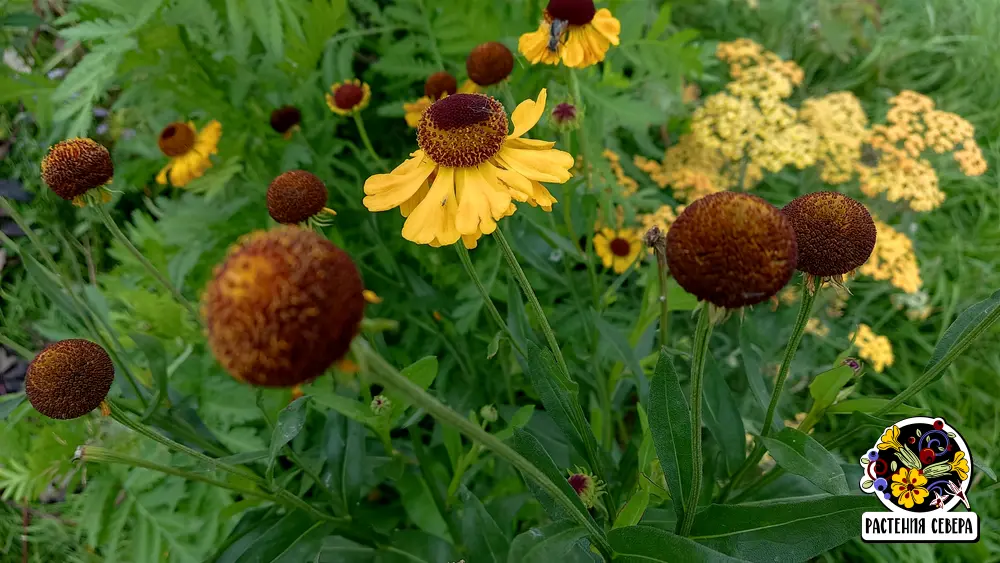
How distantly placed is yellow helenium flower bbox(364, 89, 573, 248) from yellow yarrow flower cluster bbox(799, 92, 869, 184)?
1291 mm

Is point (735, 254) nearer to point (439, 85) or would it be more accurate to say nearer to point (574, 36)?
point (574, 36)

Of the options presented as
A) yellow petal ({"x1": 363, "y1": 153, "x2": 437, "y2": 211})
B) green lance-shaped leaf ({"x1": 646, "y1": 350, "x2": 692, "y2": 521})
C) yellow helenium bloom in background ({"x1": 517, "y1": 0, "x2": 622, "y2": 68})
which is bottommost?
green lance-shaped leaf ({"x1": 646, "y1": 350, "x2": 692, "y2": 521})

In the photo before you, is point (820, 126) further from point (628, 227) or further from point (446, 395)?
point (446, 395)

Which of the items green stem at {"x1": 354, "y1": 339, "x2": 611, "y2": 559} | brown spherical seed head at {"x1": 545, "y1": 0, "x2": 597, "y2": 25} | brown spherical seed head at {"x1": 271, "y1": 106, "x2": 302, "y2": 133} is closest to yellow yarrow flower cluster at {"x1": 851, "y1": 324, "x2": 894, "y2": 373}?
brown spherical seed head at {"x1": 545, "y1": 0, "x2": 597, "y2": 25}

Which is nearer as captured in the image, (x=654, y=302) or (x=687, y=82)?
(x=654, y=302)

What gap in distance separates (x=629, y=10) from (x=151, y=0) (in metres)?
1.20

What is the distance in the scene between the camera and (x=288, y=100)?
1646 millimetres

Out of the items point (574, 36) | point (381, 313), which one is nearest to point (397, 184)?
point (574, 36)

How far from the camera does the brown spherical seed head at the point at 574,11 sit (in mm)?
1095

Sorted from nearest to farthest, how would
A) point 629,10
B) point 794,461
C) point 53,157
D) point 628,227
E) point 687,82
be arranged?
point 794,461
point 53,157
point 629,10
point 628,227
point 687,82

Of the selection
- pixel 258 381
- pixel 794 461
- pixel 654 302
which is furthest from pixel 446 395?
pixel 258 381

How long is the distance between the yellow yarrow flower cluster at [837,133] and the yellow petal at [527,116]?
126 cm

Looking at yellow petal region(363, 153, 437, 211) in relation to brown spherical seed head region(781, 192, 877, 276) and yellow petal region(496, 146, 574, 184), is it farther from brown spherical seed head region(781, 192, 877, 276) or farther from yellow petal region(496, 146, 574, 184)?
brown spherical seed head region(781, 192, 877, 276)

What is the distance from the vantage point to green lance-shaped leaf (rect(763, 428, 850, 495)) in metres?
0.65
